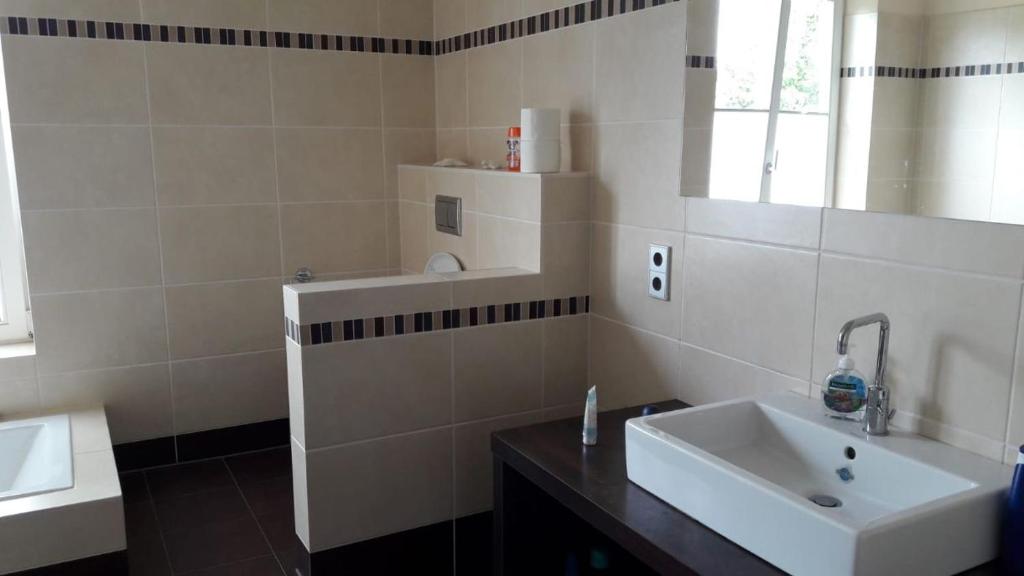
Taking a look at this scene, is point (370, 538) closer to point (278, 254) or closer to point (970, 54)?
point (278, 254)

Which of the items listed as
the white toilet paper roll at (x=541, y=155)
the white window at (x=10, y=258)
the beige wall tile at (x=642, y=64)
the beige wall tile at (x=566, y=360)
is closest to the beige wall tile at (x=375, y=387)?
the beige wall tile at (x=566, y=360)

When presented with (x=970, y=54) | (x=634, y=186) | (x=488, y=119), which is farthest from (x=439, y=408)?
(x=970, y=54)

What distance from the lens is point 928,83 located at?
149 centimetres

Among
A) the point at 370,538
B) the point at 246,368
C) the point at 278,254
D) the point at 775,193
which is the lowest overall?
the point at 370,538

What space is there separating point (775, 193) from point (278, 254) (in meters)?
2.05

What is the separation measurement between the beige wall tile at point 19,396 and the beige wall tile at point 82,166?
61cm

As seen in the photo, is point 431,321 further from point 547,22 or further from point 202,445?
point 202,445

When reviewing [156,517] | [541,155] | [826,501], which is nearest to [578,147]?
[541,155]

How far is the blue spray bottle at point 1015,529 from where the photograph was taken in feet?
4.08

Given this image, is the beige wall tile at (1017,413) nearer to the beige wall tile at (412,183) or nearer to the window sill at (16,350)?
the beige wall tile at (412,183)

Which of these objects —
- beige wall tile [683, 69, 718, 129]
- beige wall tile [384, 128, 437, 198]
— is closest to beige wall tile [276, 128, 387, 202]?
beige wall tile [384, 128, 437, 198]

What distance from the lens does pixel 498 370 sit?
2.32 metres

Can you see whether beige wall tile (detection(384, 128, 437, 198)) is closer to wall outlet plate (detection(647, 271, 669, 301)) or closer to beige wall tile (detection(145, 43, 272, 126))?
beige wall tile (detection(145, 43, 272, 126))

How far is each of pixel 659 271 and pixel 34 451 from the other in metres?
2.11
